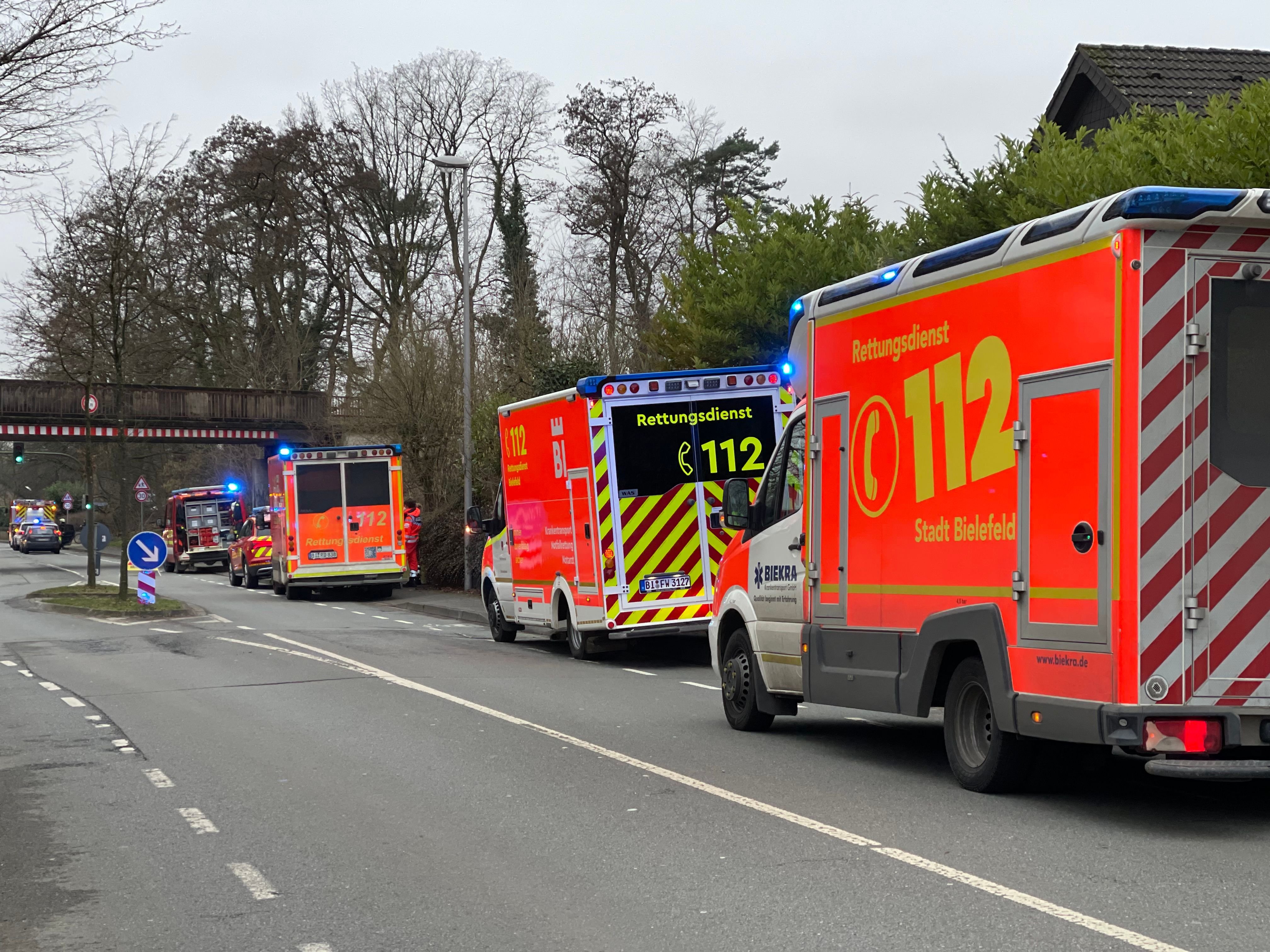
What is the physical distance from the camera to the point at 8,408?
5884 centimetres

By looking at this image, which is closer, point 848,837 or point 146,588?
point 848,837

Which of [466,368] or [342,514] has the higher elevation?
[466,368]

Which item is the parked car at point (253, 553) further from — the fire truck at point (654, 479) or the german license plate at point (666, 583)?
the german license plate at point (666, 583)

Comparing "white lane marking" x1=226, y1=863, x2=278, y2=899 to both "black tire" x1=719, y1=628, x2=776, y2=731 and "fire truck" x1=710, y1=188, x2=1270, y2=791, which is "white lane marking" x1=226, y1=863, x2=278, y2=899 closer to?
"fire truck" x1=710, y1=188, x2=1270, y2=791

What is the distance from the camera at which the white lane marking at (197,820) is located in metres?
7.70

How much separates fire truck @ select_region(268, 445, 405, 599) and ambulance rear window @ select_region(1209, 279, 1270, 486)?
79.6 feet

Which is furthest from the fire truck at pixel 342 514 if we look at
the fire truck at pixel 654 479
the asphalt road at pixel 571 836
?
the asphalt road at pixel 571 836

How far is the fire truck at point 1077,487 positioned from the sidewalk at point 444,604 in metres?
15.1

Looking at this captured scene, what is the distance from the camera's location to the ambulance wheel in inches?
666

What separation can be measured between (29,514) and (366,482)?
161ft

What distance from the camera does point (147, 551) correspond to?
920 inches

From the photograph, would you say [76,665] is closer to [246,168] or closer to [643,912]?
[643,912]

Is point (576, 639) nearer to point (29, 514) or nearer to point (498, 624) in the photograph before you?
point (498, 624)

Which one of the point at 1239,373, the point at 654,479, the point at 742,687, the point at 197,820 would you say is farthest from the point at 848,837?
the point at 654,479
